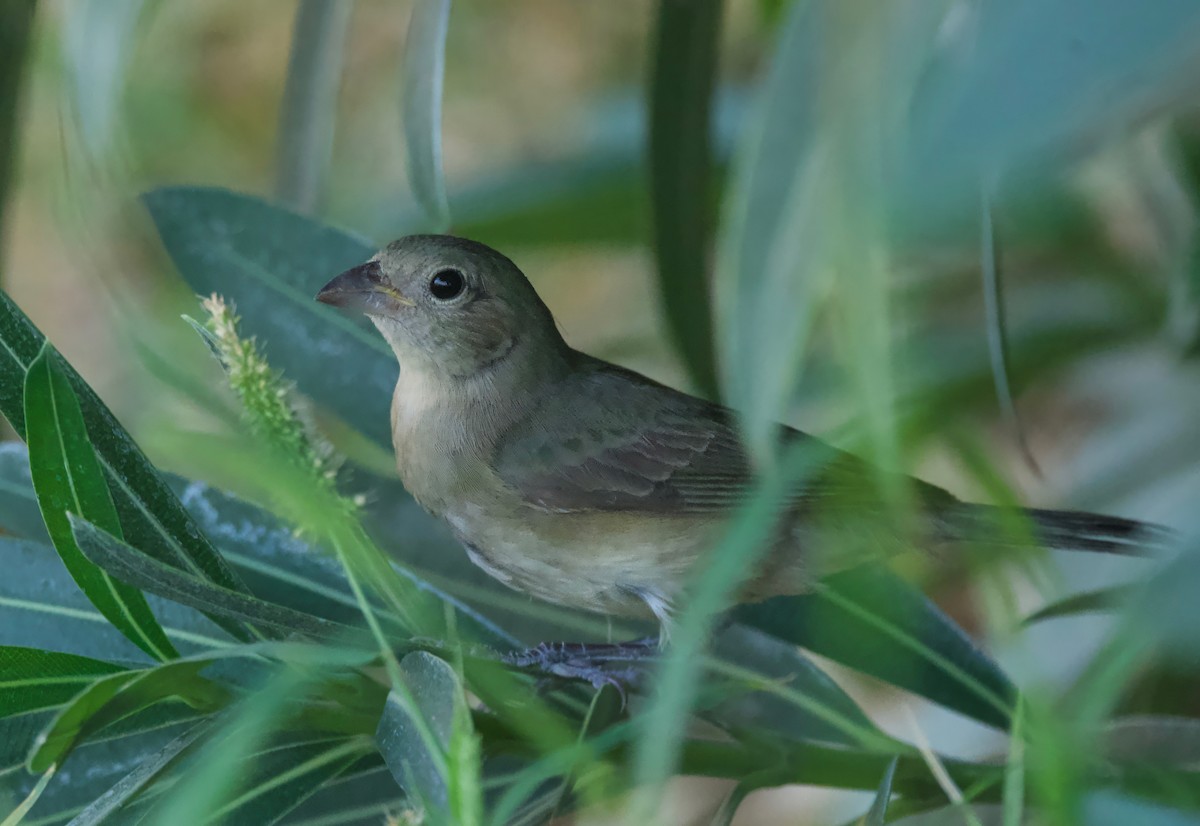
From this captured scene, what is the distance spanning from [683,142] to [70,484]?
66cm

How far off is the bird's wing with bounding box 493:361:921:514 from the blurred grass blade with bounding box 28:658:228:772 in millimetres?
548

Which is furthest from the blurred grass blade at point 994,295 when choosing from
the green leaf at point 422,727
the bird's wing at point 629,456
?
the green leaf at point 422,727

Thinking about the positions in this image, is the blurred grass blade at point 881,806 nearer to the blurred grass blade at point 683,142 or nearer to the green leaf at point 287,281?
the blurred grass blade at point 683,142

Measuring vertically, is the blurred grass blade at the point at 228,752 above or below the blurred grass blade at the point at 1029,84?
below

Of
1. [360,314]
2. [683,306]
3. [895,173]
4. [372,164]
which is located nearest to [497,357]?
[360,314]

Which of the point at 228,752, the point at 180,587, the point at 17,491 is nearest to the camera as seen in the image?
the point at 228,752

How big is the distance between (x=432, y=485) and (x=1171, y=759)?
2.87 feet

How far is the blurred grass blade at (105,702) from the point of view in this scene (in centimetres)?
80

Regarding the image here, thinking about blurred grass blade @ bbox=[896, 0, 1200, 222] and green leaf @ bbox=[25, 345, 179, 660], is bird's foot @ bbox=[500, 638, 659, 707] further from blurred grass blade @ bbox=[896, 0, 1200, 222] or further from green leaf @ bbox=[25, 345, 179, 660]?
blurred grass blade @ bbox=[896, 0, 1200, 222]

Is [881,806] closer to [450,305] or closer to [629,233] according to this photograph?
[450,305]

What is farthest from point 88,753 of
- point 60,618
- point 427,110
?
point 427,110

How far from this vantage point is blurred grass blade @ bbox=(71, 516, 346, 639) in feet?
2.69

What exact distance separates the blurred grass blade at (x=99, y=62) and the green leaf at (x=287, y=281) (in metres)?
0.32

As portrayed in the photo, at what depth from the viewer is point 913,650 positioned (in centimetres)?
136
